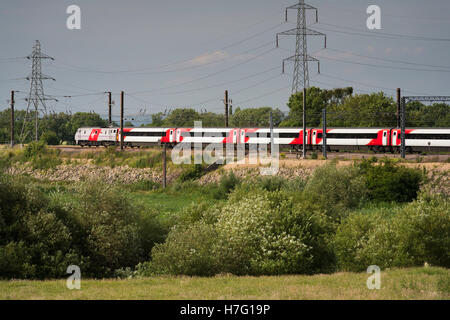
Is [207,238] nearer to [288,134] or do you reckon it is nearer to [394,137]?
[394,137]

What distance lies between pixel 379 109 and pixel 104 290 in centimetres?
8610

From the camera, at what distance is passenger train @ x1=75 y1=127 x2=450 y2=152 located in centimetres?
6016

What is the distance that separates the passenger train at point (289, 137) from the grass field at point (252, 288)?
44367 millimetres

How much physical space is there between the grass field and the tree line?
5506 centimetres

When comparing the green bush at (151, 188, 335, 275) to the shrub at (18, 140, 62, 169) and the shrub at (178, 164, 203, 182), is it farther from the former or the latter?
the shrub at (18, 140, 62, 169)

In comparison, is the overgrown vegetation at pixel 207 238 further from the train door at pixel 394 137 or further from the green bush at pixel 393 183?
the train door at pixel 394 137

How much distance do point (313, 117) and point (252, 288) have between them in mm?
84013

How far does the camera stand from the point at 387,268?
63.6 ft

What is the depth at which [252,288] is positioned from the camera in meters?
15.8

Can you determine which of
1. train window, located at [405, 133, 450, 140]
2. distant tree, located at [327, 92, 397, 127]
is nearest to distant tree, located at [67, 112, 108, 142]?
distant tree, located at [327, 92, 397, 127]

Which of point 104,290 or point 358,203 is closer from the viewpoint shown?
point 104,290
